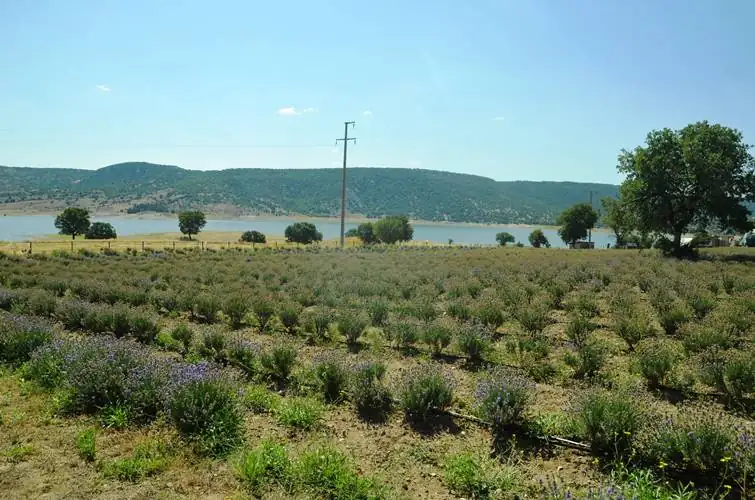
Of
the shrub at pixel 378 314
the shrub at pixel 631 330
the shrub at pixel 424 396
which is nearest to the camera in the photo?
the shrub at pixel 424 396

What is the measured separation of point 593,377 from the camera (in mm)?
7938

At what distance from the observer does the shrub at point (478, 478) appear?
4.62 metres

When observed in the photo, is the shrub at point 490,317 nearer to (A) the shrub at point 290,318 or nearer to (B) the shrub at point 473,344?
(B) the shrub at point 473,344

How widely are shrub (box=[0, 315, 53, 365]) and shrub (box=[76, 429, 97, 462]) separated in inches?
151

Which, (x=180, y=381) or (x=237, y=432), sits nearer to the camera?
(x=237, y=432)

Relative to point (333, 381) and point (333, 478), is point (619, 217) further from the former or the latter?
point (333, 478)

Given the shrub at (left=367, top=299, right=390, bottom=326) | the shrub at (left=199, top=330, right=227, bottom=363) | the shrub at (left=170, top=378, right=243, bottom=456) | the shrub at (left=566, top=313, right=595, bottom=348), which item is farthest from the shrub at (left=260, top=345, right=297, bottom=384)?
the shrub at (left=566, top=313, right=595, bottom=348)

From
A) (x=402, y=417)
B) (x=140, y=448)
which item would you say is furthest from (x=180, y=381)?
(x=402, y=417)

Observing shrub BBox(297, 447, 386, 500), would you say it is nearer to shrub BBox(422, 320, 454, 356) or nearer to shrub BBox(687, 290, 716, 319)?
shrub BBox(422, 320, 454, 356)

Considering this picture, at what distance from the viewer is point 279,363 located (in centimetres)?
805

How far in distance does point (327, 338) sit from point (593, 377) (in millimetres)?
5875

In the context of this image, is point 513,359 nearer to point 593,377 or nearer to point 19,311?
point 593,377

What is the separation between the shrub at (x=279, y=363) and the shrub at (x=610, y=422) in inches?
185

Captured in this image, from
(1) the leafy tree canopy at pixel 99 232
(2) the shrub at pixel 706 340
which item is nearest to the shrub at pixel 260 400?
(2) the shrub at pixel 706 340
